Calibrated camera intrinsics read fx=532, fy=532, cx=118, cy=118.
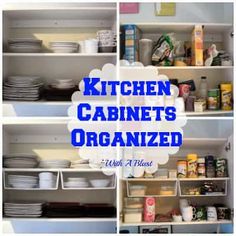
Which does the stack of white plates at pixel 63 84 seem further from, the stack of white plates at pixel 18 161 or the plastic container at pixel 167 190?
the plastic container at pixel 167 190

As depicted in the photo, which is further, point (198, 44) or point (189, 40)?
point (189, 40)

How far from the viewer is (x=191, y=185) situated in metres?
3.35

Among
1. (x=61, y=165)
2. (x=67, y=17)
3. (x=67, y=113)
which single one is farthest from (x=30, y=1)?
(x=61, y=165)

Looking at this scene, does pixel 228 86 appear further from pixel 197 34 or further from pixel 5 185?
pixel 5 185

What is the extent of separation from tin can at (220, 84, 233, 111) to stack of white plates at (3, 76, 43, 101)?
1139mm

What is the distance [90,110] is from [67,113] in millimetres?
150

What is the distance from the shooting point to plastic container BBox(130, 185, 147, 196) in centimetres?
327

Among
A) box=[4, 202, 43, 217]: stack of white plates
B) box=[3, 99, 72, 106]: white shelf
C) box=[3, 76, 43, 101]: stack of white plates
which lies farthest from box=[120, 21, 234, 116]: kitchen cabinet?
box=[4, 202, 43, 217]: stack of white plates

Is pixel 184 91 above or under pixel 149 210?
above

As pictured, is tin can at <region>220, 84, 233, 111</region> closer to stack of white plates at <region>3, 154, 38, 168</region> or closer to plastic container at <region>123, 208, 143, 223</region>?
→ plastic container at <region>123, 208, 143, 223</region>

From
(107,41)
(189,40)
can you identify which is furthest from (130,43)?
(189,40)

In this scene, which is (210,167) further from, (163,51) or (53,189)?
(53,189)

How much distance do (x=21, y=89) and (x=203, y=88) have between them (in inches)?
44.5

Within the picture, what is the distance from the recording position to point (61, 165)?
3.26m
